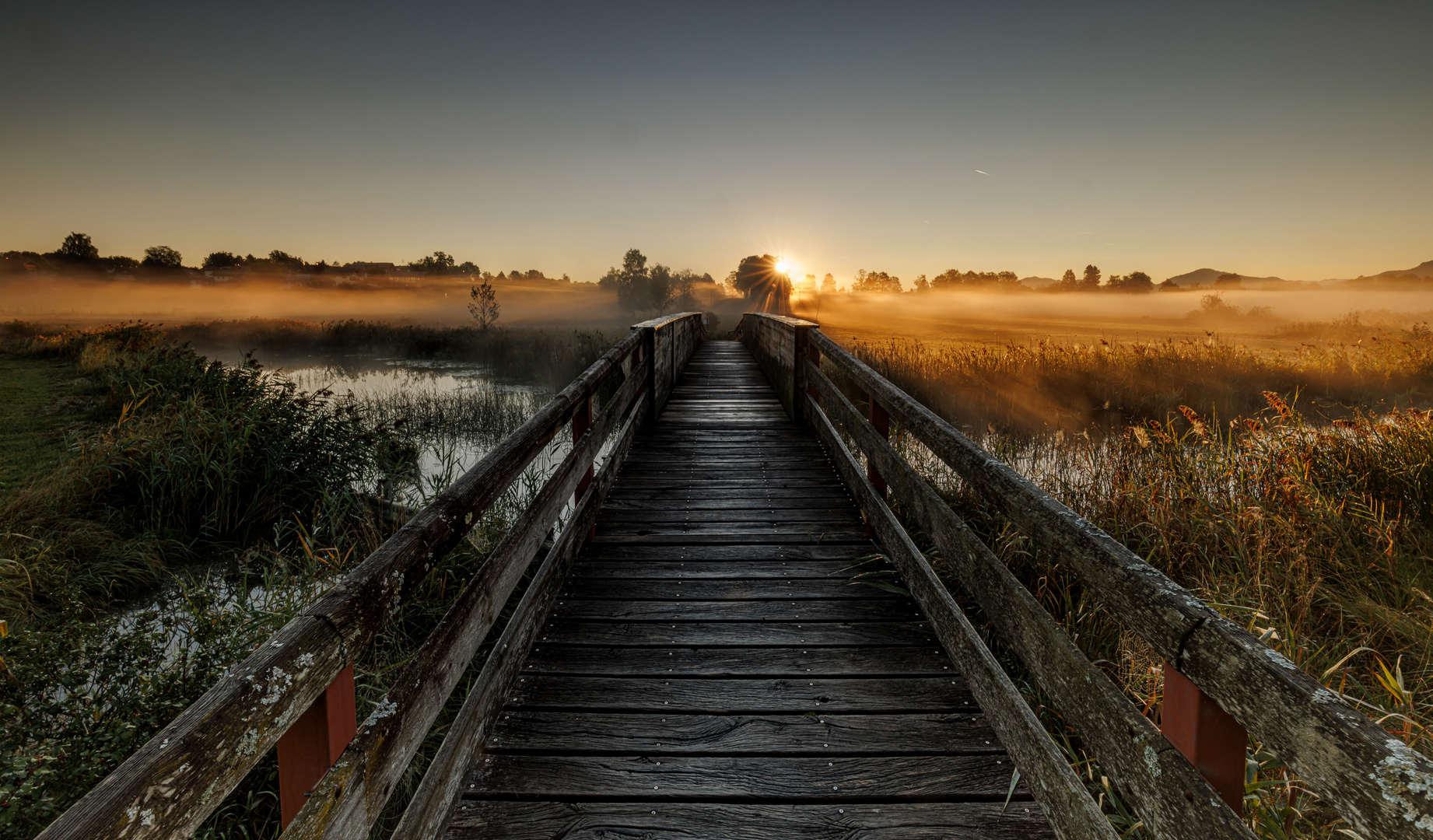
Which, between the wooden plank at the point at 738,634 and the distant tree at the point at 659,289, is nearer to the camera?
the wooden plank at the point at 738,634

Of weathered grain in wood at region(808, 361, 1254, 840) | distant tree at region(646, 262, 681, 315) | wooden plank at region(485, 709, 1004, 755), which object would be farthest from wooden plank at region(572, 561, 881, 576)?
distant tree at region(646, 262, 681, 315)

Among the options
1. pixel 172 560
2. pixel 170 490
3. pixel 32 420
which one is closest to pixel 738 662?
pixel 172 560

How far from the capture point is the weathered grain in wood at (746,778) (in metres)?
2.01

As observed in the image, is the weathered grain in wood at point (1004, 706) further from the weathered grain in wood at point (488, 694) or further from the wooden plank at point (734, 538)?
the weathered grain in wood at point (488, 694)

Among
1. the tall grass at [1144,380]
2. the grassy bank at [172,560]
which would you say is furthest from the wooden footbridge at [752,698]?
the tall grass at [1144,380]

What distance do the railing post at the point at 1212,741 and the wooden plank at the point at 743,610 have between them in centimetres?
179

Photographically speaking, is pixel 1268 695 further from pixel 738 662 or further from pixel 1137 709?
pixel 738 662

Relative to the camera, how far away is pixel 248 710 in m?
1.00

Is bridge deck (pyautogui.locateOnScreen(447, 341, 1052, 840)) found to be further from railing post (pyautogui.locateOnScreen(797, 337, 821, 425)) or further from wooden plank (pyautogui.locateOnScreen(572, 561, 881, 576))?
railing post (pyautogui.locateOnScreen(797, 337, 821, 425))

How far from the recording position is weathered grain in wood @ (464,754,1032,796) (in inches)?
79.2

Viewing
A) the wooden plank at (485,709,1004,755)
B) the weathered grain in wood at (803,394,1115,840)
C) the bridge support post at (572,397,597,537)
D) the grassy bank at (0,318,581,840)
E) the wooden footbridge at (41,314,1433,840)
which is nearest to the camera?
the wooden footbridge at (41,314,1433,840)

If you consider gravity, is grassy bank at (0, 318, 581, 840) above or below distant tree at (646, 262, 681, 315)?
below

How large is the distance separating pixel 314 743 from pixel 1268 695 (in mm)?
1816

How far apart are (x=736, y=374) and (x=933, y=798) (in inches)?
368
